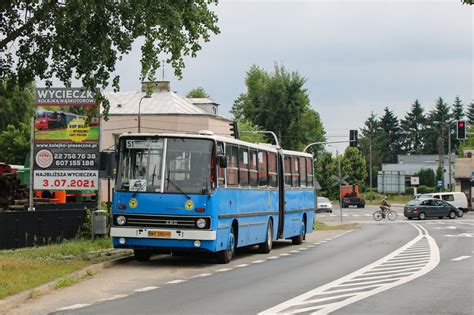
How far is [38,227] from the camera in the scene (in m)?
23.8

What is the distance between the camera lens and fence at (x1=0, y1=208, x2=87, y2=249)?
72.8ft

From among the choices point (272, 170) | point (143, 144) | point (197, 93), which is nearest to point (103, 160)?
point (143, 144)

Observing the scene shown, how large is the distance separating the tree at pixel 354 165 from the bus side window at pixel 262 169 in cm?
11220

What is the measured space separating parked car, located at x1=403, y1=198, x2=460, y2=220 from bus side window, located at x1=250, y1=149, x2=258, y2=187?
132 feet

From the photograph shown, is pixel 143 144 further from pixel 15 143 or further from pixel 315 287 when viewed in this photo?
pixel 15 143

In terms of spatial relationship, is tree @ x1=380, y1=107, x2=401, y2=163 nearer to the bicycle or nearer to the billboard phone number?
the bicycle

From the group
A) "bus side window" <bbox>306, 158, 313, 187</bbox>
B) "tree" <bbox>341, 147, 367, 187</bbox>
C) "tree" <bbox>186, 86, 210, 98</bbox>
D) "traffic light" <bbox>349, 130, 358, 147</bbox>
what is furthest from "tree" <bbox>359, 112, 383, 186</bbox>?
"bus side window" <bbox>306, 158, 313, 187</bbox>

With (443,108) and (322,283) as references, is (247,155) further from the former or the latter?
(443,108)

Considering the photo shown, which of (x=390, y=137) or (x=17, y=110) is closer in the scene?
(x=17, y=110)

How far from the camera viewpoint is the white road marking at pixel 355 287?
12.2 metres

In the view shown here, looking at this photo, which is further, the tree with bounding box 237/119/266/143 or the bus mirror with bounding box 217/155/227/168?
the tree with bounding box 237/119/266/143

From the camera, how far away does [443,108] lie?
184m

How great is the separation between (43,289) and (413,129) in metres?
178

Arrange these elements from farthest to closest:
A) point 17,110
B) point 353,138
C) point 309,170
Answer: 1. point 17,110
2. point 353,138
3. point 309,170
